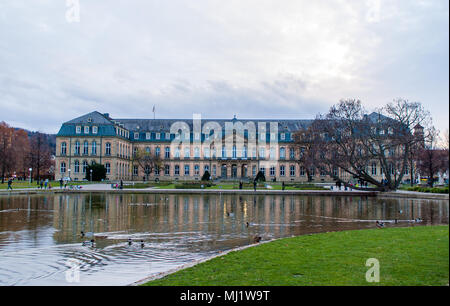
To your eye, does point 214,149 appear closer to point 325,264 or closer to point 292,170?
point 292,170

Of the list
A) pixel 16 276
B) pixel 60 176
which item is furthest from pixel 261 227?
pixel 60 176

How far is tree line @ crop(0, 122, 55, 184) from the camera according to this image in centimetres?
6475

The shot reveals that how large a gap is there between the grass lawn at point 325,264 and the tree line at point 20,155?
64.3 m

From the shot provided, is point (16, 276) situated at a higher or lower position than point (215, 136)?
lower

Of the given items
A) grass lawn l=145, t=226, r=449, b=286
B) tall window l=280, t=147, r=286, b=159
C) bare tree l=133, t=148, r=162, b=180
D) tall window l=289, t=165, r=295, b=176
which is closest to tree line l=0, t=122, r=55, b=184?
bare tree l=133, t=148, r=162, b=180

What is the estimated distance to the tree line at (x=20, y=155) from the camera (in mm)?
64750

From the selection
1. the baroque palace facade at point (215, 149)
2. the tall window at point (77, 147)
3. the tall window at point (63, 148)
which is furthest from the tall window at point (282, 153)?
the tall window at point (63, 148)

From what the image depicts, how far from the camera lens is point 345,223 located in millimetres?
17484

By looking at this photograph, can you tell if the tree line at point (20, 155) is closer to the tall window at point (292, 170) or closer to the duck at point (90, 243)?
the tall window at point (292, 170)

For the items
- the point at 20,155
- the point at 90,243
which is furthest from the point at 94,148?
the point at 90,243
